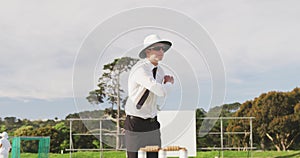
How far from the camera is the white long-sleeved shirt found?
3.58 meters

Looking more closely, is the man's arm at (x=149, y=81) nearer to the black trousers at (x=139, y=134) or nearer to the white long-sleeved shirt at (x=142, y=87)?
the white long-sleeved shirt at (x=142, y=87)

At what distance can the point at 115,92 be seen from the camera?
4.06 metres

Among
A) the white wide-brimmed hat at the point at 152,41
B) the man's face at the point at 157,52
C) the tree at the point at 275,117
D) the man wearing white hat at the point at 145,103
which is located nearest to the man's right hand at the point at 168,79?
the man wearing white hat at the point at 145,103

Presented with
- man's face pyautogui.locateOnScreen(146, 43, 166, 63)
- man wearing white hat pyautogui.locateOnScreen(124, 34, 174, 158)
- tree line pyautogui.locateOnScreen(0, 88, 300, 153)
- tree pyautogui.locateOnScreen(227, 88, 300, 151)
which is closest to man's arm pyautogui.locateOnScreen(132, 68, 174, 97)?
man wearing white hat pyautogui.locateOnScreen(124, 34, 174, 158)

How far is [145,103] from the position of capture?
3691mm

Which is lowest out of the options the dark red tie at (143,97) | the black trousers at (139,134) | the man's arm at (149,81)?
the black trousers at (139,134)

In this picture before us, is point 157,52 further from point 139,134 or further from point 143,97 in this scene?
point 139,134

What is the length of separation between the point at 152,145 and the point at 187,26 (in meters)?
0.92

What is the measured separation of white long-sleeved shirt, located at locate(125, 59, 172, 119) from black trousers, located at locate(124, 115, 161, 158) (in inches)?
1.8

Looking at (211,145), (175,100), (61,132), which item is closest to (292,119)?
(211,145)

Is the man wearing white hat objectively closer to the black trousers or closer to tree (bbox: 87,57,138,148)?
the black trousers

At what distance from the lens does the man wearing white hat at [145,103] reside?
366cm

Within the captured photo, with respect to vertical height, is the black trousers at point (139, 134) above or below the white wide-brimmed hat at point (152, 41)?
below

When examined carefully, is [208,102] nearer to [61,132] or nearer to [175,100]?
[175,100]
